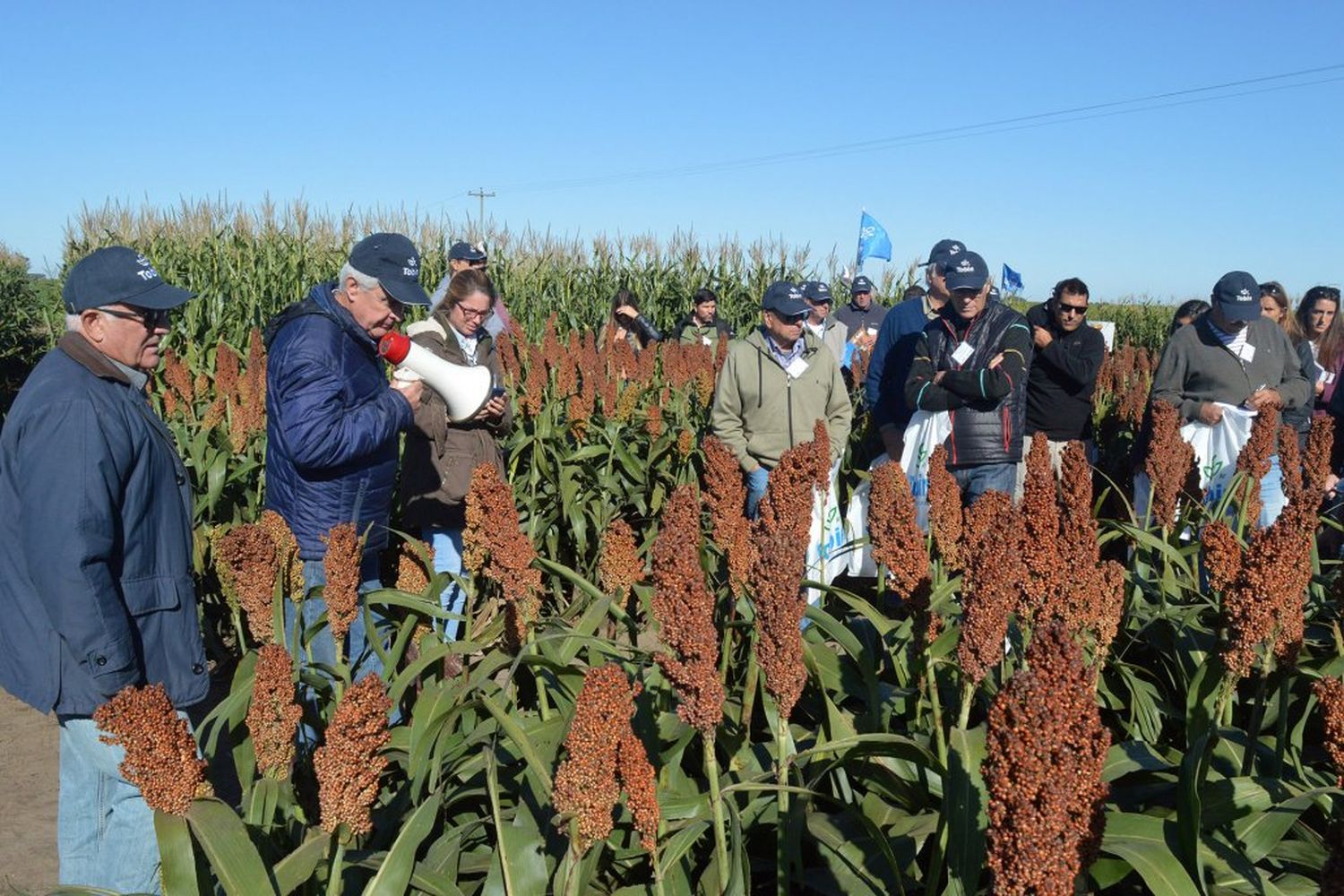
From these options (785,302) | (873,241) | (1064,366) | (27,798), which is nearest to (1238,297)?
(1064,366)

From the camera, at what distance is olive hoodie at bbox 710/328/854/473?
5.08 meters

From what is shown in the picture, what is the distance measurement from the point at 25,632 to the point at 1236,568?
8.59ft

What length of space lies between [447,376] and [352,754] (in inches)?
88.9

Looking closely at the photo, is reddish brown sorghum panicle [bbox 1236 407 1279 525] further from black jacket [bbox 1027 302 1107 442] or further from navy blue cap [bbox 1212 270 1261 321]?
black jacket [bbox 1027 302 1107 442]

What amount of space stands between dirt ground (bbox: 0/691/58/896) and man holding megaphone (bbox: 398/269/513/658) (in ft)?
5.15

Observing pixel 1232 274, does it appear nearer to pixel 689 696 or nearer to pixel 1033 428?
pixel 1033 428

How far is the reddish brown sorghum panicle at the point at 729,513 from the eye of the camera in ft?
9.53

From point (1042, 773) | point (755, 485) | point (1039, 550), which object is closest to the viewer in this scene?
point (1042, 773)

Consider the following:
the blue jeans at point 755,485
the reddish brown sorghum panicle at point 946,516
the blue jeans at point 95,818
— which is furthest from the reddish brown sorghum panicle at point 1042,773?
the blue jeans at point 755,485

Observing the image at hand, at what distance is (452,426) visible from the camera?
419 centimetres

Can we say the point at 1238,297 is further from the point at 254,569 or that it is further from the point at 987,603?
the point at 254,569

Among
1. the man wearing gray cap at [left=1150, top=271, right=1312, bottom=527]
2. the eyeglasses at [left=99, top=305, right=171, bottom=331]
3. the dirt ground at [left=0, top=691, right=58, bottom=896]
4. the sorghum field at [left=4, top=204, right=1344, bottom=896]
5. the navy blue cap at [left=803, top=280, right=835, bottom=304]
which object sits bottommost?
the dirt ground at [left=0, top=691, right=58, bottom=896]

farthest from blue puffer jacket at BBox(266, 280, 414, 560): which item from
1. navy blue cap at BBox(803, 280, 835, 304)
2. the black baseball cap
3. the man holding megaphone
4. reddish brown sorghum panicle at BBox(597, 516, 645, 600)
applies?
navy blue cap at BBox(803, 280, 835, 304)

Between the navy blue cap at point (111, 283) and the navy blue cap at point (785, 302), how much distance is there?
9.52ft
